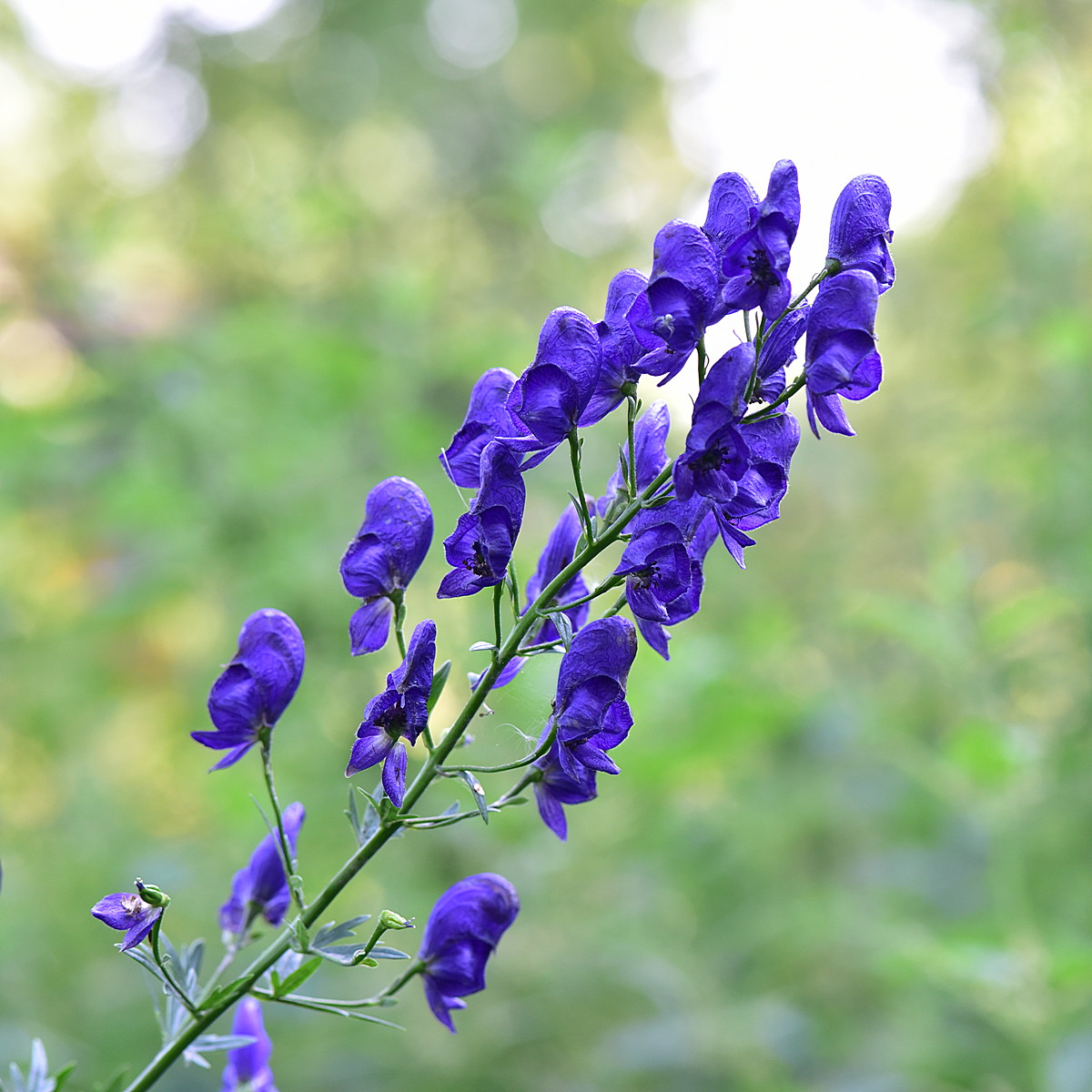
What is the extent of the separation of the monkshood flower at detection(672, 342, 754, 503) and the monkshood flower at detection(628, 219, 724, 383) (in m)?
0.04

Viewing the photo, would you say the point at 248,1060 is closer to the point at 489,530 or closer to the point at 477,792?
the point at 477,792

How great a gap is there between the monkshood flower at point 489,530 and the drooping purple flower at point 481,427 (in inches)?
2.8

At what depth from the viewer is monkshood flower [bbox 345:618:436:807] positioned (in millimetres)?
771

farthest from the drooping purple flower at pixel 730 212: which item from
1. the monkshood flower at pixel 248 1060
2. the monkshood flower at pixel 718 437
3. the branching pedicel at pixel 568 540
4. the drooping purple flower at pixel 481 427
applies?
the monkshood flower at pixel 248 1060

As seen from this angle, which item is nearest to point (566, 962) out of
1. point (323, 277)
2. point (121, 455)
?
point (121, 455)

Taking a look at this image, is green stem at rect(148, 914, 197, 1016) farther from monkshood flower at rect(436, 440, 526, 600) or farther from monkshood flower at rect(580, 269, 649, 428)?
monkshood flower at rect(580, 269, 649, 428)

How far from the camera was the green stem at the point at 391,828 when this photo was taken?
0.73 m

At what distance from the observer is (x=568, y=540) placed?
0.94 metres

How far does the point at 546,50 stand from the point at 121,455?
6.24 m

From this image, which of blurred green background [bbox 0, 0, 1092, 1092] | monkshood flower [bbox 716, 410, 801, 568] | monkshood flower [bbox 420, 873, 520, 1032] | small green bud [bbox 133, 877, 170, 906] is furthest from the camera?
blurred green background [bbox 0, 0, 1092, 1092]

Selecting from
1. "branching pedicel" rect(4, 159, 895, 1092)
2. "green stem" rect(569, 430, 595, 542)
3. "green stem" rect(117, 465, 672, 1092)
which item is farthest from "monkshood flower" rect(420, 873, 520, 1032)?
"green stem" rect(569, 430, 595, 542)

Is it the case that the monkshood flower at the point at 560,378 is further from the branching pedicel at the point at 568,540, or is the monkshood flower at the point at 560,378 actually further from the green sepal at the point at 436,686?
the green sepal at the point at 436,686

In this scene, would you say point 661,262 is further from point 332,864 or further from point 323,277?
point 323,277

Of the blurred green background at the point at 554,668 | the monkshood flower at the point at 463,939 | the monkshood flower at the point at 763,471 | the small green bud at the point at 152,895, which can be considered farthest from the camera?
the blurred green background at the point at 554,668
